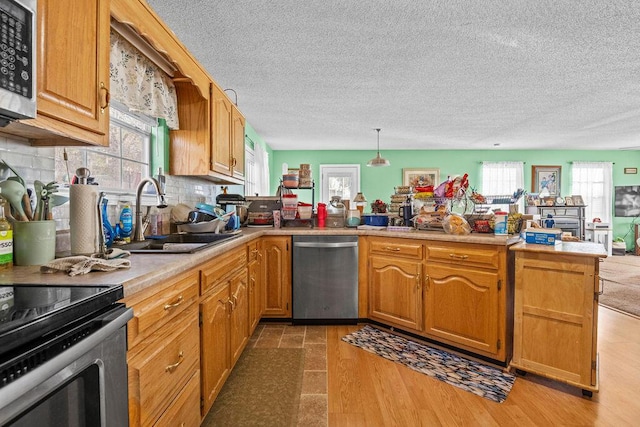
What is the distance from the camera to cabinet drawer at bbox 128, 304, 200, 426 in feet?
3.22

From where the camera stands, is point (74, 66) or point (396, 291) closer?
point (74, 66)

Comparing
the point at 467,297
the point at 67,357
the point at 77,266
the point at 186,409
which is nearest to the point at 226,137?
the point at 77,266

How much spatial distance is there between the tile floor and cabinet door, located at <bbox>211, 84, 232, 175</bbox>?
1.42m

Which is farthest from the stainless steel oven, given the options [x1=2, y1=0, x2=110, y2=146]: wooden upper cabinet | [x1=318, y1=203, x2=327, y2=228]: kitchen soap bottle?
[x1=318, y1=203, x2=327, y2=228]: kitchen soap bottle

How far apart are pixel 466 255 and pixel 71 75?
7.71ft

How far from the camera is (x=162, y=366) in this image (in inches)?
44.8

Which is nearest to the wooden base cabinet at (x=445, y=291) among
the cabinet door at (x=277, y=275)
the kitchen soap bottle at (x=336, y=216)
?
the kitchen soap bottle at (x=336, y=216)

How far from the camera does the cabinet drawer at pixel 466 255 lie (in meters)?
2.23

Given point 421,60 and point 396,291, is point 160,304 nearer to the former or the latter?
point 396,291

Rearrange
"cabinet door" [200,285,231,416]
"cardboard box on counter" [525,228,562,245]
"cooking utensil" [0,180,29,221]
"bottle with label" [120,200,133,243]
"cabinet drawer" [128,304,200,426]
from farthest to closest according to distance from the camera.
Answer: "cardboard box on counter" [525,228,562,245], "bottle with label" [120,200,133,243], "cabinet door" [200,285,231,416], "cooking utensil" [0,180,29,221], "cabinet drawer" [128,304,200,426]

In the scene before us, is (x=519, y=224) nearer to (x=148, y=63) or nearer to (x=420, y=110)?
(x=420, y=110)

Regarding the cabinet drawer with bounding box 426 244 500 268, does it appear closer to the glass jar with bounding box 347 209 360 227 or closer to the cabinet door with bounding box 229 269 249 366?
the glass jar with bounding box 347 209 360 227

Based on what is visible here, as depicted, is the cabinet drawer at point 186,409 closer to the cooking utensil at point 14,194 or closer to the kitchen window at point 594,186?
the cooking utensil at point 14,194

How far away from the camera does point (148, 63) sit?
2021 mm
